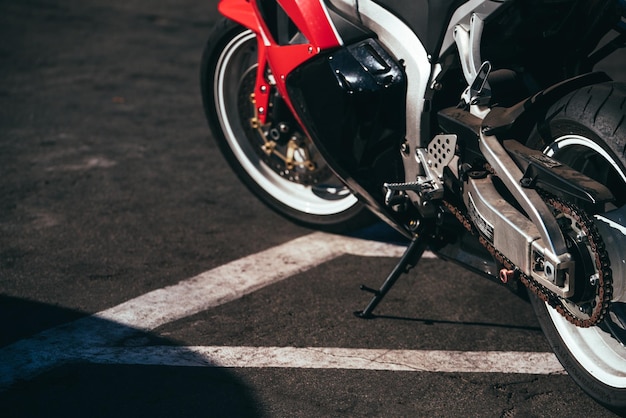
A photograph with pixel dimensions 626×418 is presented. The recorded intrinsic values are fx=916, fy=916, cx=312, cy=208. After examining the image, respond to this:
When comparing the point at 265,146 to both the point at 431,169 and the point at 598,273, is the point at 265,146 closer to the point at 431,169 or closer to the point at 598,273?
the point at 431,169

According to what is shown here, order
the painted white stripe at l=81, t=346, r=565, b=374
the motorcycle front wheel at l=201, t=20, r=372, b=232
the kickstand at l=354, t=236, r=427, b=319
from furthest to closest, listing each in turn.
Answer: the motorcycle front wheel at l=201, t=20, r=372, b=232 → the kickstand at l=354, t=236, r=427, b=319 → the painted white stripe at l=81, t=346, r=565, b=374

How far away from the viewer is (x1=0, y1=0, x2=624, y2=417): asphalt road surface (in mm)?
3178

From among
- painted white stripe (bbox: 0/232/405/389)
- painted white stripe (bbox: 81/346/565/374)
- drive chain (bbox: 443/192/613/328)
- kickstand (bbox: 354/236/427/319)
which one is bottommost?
painted white stripe (bbox: 0/232/405/389)

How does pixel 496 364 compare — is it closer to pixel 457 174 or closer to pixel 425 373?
pixel 425 373

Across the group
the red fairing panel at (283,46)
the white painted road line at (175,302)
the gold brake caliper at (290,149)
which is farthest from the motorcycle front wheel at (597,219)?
the gold brake caliper at (290,149)

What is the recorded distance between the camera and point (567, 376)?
3.35 metres

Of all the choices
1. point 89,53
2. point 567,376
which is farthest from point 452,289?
point 89,53

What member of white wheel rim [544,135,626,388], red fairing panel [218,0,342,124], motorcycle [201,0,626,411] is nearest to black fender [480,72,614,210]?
motorcycle [201,0,626,411]

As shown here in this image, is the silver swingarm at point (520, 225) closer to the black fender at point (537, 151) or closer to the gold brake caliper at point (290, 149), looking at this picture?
the black fender at point (537, 151)

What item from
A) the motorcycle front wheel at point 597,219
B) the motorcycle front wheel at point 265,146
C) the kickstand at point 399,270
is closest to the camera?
the motorcycle front wheel at point 597,219

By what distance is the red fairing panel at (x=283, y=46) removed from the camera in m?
3.76

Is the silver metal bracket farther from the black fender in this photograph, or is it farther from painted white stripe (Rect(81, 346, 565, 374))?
painted white stripe (Rect(81, 346, 565, 374))

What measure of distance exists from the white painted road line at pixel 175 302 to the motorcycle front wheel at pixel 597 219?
4.00ft

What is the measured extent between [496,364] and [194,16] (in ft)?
20.8
